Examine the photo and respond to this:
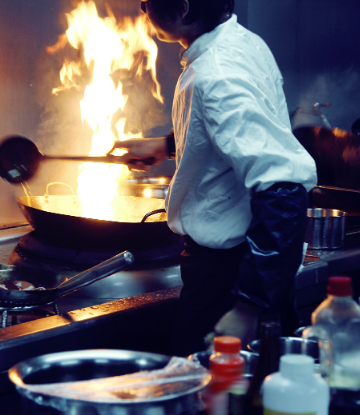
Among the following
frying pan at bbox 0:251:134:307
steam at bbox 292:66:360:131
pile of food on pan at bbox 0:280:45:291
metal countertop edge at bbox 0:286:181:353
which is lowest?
metal countertop edge at bbox 0:286:181:353

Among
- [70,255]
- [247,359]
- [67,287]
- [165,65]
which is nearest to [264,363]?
[247,359]

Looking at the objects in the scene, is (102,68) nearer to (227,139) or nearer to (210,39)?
(210,39)

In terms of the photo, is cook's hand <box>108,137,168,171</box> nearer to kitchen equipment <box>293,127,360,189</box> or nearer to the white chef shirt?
the white chef shirt

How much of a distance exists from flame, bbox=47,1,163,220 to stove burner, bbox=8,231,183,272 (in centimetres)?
75

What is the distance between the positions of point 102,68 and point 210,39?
205cm

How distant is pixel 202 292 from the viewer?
1.46 m

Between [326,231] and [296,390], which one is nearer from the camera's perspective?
[296,390]

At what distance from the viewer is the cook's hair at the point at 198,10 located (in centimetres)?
129

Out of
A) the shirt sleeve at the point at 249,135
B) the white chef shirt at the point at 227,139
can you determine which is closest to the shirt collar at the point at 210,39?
the white chef shirt at the point at 227,139

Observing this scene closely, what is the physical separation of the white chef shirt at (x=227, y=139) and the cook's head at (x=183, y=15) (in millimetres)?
36

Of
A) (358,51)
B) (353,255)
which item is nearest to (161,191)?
(353,255)

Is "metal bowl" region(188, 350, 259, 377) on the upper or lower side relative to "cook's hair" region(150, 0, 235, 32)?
lower

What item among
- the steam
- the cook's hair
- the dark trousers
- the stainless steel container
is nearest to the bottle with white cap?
A: the dark trousers

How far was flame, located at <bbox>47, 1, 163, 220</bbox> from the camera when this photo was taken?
302 cm
